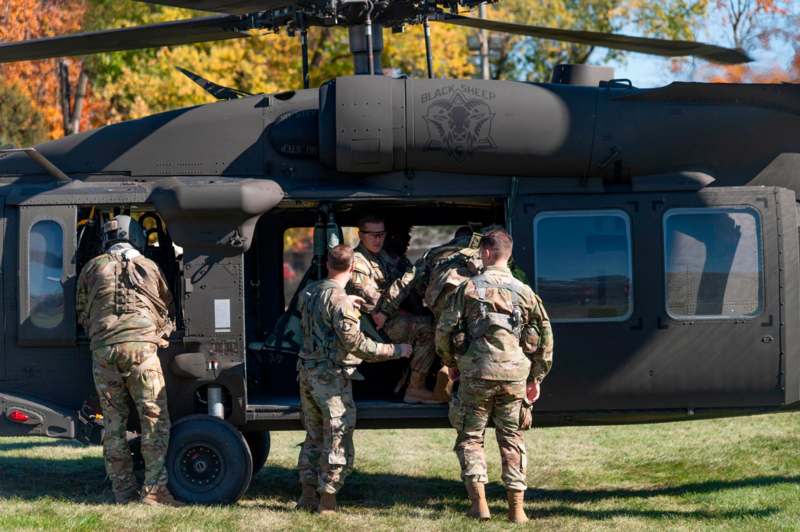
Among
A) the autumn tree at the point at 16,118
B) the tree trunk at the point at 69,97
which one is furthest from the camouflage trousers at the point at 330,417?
the tree trunk at the point at 69,97

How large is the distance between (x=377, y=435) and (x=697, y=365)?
5.31m

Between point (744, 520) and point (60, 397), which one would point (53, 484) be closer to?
point (60, 397)

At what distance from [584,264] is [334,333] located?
6.38 ft

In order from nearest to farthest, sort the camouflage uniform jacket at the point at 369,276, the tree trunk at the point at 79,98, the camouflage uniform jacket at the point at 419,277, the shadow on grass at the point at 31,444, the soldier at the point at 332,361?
the soldier at the point at 332,361 < the camouflage uniform jacket at the point at 419,277 < the camouflage uniform jacket at the point at 369,276 < the shadow on grass at the point at 31,444 < the tree trunk at the point at 79,98

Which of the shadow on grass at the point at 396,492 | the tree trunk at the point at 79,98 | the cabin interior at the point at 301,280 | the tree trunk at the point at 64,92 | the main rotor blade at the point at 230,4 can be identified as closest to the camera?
the main rotor blade at the point at 230,4

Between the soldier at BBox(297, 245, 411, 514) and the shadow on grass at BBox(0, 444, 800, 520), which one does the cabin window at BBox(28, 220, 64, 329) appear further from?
the soldier at BBox(297, 245, 411, 514)

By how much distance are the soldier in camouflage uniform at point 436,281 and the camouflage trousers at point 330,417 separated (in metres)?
0.68

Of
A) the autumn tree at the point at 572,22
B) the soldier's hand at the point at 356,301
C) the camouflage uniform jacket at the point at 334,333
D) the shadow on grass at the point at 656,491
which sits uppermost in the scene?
the autumn tree at the point at 572,22

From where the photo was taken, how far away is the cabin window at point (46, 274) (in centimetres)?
863

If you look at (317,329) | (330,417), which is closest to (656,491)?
(330,417)

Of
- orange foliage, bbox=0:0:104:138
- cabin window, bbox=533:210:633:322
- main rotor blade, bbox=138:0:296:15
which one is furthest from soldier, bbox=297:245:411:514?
orange foliage, bbox=0:0:104:138

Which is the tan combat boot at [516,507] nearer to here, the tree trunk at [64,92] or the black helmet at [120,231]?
the black helmet at [120,231]

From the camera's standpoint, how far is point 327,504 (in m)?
8.21

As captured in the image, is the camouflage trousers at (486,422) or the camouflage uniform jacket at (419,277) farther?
the camouflage uniform jacket at (419,277)
